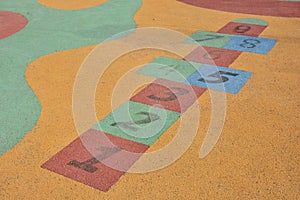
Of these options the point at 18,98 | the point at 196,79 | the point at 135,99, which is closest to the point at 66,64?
the point at 18,98

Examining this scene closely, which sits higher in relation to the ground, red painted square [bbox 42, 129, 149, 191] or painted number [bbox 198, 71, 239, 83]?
red painted square [bbox 42, 129, 149, 191]

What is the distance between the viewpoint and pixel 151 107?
5.64 metres

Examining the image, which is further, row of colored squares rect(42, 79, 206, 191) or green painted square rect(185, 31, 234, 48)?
green painted square rect(185, 31, 234, 48)

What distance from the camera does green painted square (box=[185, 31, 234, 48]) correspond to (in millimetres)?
7922

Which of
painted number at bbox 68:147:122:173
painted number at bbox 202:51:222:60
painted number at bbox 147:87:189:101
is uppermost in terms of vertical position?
painted number at bbox 147:87:189:101

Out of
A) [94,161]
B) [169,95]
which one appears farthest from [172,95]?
[94,161]

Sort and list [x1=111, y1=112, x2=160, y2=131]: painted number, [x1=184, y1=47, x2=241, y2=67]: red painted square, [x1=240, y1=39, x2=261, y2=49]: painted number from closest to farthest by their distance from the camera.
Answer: [x1=111, y1=112, x2=160, y2=131]: painted number
[x1=184, y1=47, x2=241, y2=67]: red painted square
[x1=240, y1=39, x2=261, y2=49]: painted number

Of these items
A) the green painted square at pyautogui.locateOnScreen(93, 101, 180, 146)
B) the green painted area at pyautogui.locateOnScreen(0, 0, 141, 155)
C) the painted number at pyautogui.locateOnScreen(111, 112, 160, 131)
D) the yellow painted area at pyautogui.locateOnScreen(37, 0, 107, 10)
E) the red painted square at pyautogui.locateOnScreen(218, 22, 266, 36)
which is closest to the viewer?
the green painted square at pyautogui.locateOnScreen(93, 101, 180, 146)

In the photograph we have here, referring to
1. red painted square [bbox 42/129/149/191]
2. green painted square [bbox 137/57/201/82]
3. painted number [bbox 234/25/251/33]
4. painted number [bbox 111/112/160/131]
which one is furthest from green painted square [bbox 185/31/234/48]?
red painted square [bbox 42/129/149/191]

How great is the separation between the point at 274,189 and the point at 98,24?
6623 millimetres

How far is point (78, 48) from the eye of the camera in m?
7.90

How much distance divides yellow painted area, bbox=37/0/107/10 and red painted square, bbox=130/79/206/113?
554cm

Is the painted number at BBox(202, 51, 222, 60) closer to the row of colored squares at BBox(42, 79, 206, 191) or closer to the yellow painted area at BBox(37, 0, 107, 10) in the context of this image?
the row of colored squares at BBox(42, 79, 206, 191)

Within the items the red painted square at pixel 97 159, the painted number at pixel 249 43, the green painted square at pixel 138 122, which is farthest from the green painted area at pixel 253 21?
the red painted square at pixel 97 159
